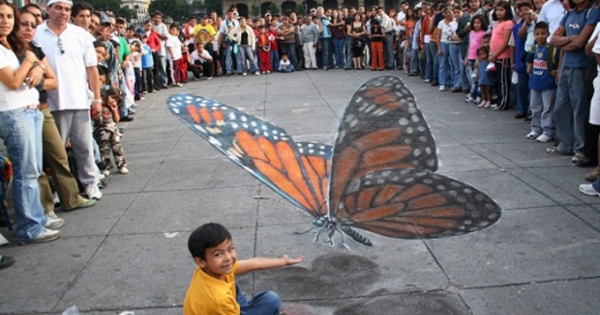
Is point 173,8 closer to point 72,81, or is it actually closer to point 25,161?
point 72,81

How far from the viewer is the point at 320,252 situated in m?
3.92

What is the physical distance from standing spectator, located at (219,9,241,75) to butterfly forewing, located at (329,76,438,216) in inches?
401

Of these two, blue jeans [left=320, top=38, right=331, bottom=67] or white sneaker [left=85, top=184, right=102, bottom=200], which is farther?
blue jeans [left=320, top=38, right=331, bottom=67]

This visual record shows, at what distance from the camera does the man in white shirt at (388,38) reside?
49.4 ft

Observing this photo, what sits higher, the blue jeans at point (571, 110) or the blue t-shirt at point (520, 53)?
the blue t-shirt at point (520, 53)

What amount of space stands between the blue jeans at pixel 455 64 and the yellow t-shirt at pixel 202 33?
25.3 ft

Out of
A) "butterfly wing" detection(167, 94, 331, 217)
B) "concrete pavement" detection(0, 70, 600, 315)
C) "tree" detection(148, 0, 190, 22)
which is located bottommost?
"concrete pavement" detection(0, 70, 600, 315)

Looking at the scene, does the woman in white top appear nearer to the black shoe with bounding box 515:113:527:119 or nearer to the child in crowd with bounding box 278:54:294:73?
the black shoe with bounding box 515:113:527:119

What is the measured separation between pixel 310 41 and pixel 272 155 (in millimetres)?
11225

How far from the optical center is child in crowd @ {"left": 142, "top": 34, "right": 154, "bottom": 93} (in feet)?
40.3

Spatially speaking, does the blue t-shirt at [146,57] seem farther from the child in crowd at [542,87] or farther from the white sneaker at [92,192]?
the child in crowd at [542,87]

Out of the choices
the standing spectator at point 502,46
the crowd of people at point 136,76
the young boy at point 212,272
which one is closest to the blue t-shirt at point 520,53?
the crowd of people at point 136,76

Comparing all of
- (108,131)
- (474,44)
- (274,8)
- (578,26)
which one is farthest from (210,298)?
(274,8)

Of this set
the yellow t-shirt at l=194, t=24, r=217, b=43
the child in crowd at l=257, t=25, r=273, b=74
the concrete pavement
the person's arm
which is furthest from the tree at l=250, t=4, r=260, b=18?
the person's arm
